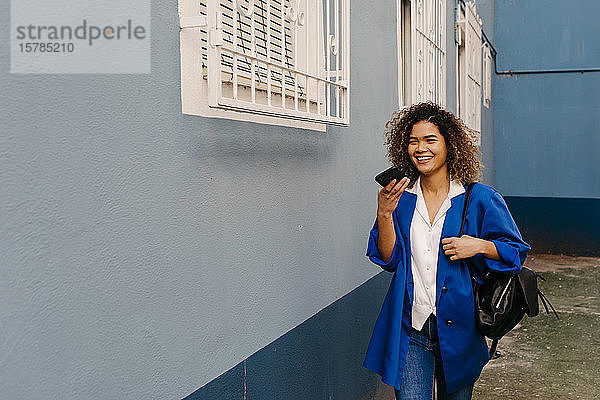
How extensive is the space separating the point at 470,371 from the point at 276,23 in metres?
1.58

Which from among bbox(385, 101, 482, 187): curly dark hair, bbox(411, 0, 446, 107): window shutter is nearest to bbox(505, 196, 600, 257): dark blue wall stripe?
bbox(411, 0, 446, 107): window shutter

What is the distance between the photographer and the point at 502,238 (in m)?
2.97

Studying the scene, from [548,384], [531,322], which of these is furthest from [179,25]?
[531,322]

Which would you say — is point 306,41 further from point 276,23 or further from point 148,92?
point 148,92

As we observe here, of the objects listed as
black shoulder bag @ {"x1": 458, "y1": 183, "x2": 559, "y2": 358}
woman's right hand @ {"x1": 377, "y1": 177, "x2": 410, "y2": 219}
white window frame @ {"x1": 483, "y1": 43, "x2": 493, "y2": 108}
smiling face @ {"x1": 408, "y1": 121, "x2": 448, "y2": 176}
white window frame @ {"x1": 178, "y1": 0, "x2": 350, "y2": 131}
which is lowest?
black shoulder bag @ {"x1": 458, "y1": 183, "x2": 559, "y2": 358}

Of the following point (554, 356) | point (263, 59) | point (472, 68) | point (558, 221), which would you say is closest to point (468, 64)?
point (472, 68)

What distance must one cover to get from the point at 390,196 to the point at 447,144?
1.10 feet

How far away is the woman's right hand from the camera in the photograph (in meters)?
2.95

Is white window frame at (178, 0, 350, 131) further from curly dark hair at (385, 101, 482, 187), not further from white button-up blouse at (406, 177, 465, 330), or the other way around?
white button-up blouse at (406, 177, 465, 330)

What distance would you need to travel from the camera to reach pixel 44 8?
5.73 ft

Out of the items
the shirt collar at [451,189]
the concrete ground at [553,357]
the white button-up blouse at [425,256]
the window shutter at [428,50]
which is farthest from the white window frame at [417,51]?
the white button-up blouse at [425,256]

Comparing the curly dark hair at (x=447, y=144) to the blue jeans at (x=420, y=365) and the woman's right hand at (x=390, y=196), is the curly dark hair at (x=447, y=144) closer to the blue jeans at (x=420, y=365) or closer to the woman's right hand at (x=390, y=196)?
the woman's right hand at (x=390, y=196)

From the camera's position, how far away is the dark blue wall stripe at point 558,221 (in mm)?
12703

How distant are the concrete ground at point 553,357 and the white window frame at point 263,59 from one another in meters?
2.26
